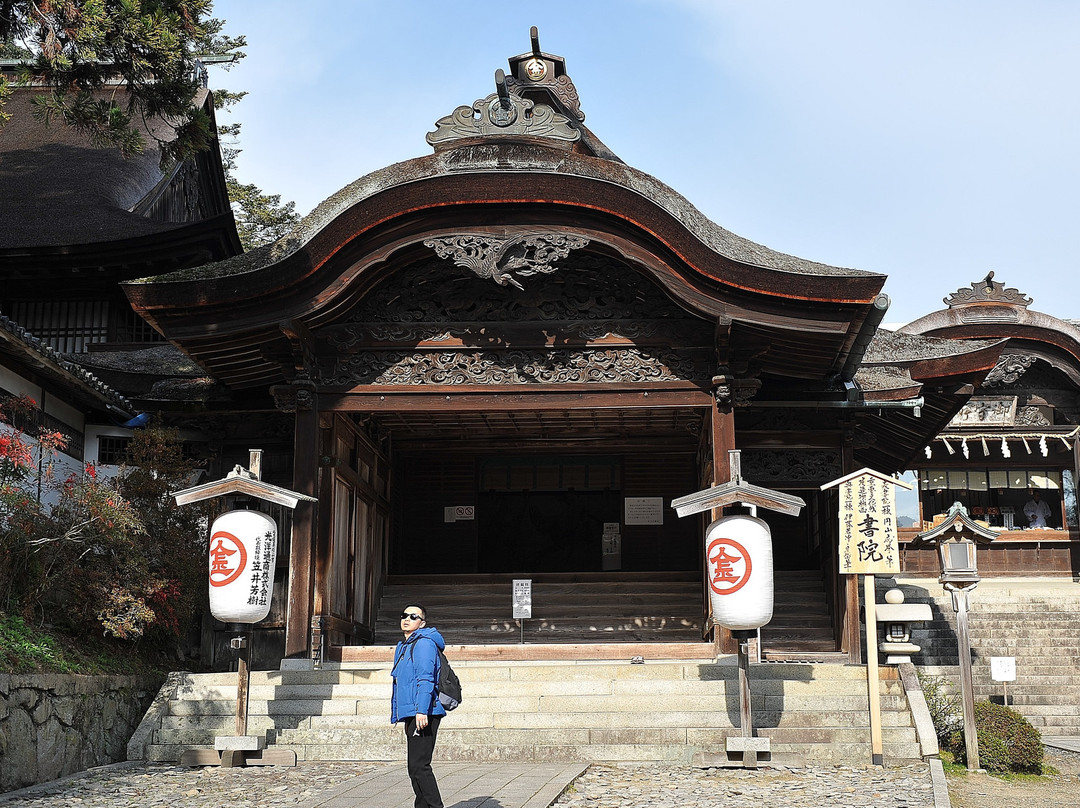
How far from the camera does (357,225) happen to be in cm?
1186

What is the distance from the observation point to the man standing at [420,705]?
23.0ft

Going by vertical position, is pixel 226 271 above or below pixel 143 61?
below

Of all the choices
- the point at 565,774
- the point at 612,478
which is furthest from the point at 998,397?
the point at 565,774

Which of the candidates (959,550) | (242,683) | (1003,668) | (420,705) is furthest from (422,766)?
(1003,668)

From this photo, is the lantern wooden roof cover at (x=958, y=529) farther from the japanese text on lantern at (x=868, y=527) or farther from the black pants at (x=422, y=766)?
the black pants at (x=422, y=766)

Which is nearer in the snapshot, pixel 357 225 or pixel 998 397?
pixel 357 225

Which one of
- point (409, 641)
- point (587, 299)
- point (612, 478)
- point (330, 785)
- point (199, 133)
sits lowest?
point (330, 785)

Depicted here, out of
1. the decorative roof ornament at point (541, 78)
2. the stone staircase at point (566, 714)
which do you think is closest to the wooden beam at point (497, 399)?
the stone staircase at point (566, 714)

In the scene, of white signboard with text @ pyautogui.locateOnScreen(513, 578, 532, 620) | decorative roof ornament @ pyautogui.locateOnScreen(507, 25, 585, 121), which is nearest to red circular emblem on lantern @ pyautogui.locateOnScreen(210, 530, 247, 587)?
white signboard with text @ pyautogui.locateOnScreen(513, 578, 532, 620)

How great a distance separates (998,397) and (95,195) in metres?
19.1

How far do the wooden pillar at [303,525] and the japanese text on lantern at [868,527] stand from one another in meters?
5.64

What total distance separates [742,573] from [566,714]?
2.13 m

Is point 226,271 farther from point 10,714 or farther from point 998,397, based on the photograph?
point 998,397

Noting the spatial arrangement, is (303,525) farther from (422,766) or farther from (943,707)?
(943,707)
